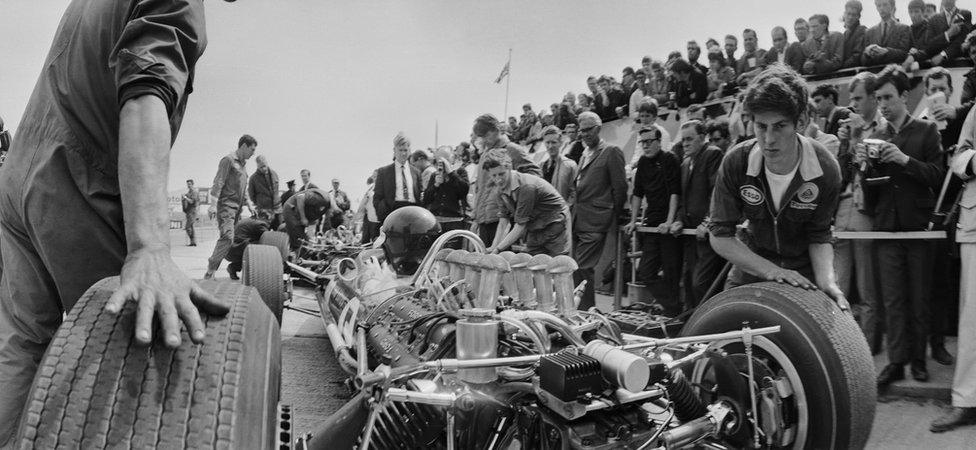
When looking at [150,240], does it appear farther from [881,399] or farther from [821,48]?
[821,48]

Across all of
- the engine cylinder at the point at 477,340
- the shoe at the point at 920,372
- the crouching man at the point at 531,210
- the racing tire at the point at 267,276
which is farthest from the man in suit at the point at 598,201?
the engine cylinder at the point at 477,340

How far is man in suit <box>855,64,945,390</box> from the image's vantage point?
12.9ft

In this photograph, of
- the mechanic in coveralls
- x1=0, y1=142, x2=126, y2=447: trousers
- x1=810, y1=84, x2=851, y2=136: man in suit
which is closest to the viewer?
the mechanic in coveralls

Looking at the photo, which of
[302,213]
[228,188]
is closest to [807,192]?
[302,213]

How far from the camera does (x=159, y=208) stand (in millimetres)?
1395

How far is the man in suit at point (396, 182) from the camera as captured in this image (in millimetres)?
7562

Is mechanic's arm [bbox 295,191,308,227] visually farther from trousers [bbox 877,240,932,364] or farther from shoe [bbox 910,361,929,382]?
shoe [bbox 910,361,929,382]

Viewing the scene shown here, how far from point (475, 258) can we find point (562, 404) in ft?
3.75

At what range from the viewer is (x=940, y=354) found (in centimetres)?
436

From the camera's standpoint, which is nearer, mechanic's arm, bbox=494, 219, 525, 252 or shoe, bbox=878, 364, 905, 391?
shoe, bbox=878, 364, 905, 391

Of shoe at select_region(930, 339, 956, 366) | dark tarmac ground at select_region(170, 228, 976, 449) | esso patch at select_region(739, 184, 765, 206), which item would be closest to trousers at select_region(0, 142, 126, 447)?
dark tarmac ground at select_region(170, 228, 976, 449)

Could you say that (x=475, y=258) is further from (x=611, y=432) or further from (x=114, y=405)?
(x=114, y=405)

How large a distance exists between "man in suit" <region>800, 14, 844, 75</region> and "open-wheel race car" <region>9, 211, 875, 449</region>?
246 inches

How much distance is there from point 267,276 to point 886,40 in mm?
7408
